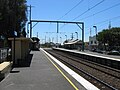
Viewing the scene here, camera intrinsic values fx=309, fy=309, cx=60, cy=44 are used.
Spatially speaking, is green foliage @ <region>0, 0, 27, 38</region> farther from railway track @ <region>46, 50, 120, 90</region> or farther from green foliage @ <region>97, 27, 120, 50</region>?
green foliage @ <region>97, 27, 120, 50</region>

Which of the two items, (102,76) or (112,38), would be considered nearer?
(102,76)

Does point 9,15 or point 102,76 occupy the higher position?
point 9,15

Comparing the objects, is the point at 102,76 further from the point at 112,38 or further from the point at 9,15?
the point at 112,38

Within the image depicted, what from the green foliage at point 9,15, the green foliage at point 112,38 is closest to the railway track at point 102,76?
the green foliage at point 9,15

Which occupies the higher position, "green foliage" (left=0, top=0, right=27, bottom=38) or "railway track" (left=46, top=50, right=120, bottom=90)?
"green foliage" (left=0, top=0, right=27, bottom=38)

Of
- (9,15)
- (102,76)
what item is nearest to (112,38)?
(9,15)

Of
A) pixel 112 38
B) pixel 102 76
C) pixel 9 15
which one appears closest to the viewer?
pixel 102 76

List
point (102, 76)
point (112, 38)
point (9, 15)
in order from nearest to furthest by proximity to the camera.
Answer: point (102, 76)
point (9, 15)
point (112, 38)

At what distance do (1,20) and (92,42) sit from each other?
101 m

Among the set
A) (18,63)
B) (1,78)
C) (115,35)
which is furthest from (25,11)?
(115,35)

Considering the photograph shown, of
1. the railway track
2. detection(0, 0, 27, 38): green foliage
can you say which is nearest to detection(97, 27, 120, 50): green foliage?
detection(0, 0, 27, 38): green foliage

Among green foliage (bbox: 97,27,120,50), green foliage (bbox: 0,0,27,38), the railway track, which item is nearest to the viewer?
the railway track

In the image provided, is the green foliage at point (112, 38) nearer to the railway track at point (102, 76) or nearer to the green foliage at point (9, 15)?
the green foliage at point (9, 15)

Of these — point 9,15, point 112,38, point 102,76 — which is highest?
point 9,15
